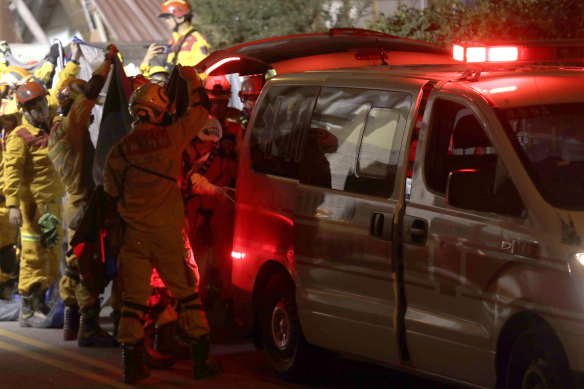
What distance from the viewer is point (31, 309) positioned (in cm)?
1232

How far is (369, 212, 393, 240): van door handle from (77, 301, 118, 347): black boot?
3.74 metres

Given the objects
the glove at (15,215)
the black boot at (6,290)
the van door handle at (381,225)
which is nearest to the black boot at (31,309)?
the glove at (15,215)

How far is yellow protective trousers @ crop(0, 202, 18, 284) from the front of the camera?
13461 millimetres

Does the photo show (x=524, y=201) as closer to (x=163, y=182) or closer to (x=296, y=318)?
(x=296, y=318)

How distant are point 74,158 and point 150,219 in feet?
8.08

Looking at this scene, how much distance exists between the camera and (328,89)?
8773 mm

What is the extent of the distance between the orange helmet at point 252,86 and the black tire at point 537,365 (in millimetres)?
5063

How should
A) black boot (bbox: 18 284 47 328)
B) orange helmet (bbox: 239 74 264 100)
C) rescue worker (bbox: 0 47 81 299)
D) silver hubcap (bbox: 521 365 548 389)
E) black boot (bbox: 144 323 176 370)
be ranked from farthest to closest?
rescue worker (bbox: 0 47 81 299)
black boot (bbox: 18 284 47 328)
orange helmet (bbox: 239 74 264 100)
black boot (bbox: 144 323 176 370)
silver hubcap (bbox: 521 365 548 389)

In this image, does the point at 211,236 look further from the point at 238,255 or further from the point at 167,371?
the point at 167,371

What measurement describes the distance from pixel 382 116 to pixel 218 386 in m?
2.22

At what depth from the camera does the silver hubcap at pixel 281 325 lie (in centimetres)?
896

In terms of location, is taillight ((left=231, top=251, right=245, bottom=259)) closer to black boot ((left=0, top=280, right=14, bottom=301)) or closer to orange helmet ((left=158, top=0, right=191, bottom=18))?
black boot ((left=0, top=280, right=14, bottom=301))

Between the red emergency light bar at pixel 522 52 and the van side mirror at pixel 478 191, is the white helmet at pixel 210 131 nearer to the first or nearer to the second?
the red emergency light bar at pixel 522 52

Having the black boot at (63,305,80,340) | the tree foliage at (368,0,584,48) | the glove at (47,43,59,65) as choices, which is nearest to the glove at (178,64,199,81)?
the black boot at (63,305,80,340)
